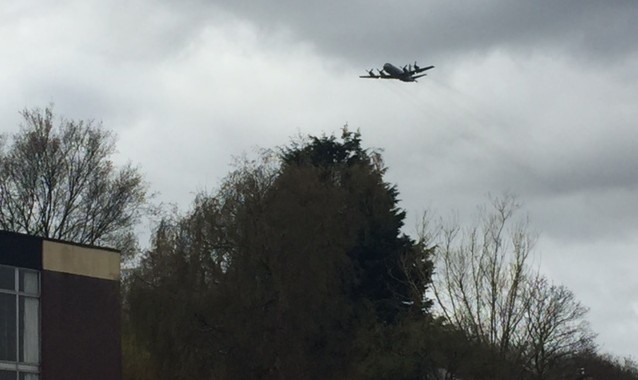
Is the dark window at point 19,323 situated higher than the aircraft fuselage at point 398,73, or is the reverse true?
the aircraft fuselage at point 398,73

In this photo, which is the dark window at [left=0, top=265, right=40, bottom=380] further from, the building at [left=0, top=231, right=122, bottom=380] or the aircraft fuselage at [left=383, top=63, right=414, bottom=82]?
the aircraft fuselage at [left=383, top=63, right=414, bottom=82]

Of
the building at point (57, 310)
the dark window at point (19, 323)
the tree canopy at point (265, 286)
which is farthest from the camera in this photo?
the tree canopy at point (265, 286)

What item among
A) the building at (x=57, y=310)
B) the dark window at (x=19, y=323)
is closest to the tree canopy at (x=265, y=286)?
the building at (x=57, y=310)

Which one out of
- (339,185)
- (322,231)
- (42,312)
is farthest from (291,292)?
(42,312)

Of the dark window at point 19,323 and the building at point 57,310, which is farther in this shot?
the building at point 57,310

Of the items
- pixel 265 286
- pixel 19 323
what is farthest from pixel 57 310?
pixel 265 286

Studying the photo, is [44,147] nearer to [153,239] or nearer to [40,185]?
[40,185]

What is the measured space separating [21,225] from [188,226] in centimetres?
1665

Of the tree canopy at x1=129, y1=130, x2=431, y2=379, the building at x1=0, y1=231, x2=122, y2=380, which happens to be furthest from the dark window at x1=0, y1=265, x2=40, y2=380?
the tree canopy at x1=129, y1=130, x2=431, y2=379

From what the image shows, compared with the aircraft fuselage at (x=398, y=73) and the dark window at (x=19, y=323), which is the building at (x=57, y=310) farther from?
A: the aircraft fuselage at (x=398, y=73)

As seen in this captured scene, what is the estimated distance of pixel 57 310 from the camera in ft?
137

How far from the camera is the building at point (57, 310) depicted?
131ft

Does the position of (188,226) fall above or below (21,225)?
below

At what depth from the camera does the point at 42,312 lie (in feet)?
135
